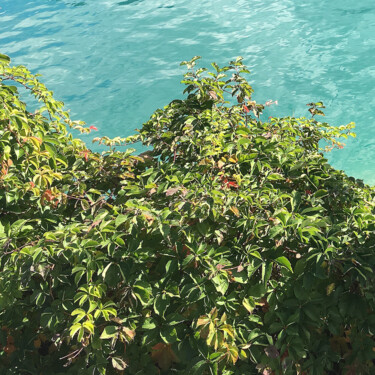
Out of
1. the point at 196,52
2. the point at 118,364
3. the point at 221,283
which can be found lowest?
the point at 196,52

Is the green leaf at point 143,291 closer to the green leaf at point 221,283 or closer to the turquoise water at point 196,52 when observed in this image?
the green leaf at point 221,283

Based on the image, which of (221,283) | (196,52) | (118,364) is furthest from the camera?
(196,52)

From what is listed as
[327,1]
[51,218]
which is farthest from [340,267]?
[327,1]

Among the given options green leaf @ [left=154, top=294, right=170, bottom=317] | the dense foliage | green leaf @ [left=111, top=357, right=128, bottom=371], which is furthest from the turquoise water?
green leaf @ [left=111, top=357, right=128, bottom=371]

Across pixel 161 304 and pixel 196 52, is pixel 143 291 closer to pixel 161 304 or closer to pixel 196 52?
pixel 161 304

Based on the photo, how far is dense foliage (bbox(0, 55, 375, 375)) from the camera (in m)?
2.37

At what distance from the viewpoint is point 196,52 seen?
12.7m

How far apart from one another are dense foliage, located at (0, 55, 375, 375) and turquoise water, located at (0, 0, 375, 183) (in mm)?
5172

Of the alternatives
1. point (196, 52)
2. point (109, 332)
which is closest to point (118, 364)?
point (109, 332)

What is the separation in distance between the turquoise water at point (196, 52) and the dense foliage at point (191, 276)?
5.17 meters

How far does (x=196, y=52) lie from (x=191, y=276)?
36.4ft

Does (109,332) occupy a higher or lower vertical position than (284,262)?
lower

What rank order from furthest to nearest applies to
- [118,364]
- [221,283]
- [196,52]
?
[196,52] → [118,364] → [221,283]

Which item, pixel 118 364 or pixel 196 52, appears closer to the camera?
pixel 118 364
